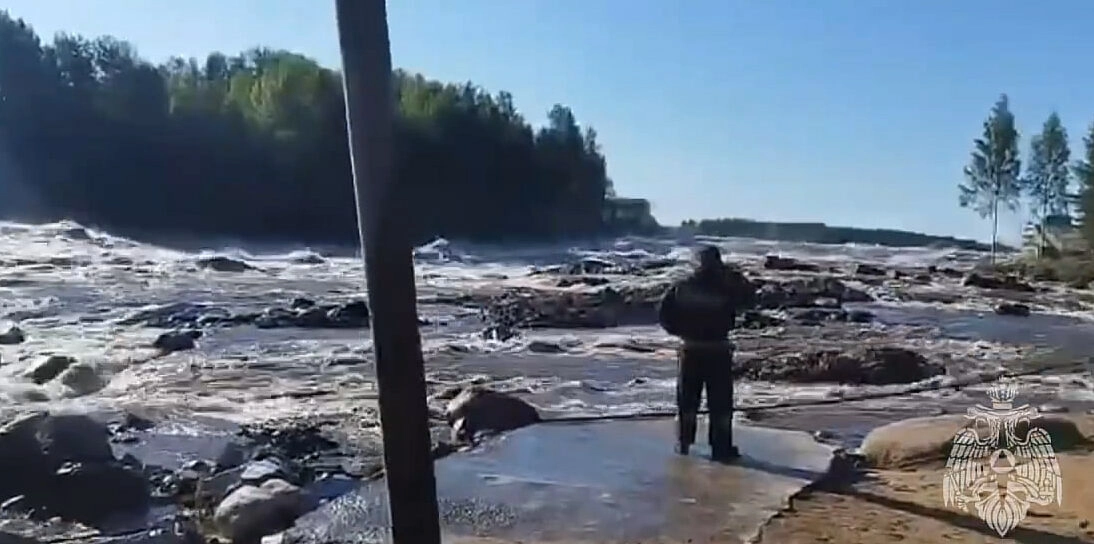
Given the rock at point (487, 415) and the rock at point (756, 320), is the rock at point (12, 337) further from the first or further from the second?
the rock at point (756, 320)

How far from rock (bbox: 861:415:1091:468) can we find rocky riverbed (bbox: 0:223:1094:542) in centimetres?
187

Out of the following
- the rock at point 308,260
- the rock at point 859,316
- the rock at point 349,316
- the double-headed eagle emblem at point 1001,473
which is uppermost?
the double-headed eagle emblem at point 1001,473

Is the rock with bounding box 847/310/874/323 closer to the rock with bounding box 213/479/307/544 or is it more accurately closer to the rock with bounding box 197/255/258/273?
the rock with bounding box 197/255/258/273

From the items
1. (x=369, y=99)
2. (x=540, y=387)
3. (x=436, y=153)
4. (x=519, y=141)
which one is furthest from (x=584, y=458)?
(x=519, y=141)

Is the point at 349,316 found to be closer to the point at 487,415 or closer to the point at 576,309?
the point at 576,309

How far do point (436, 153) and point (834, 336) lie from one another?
55.6m

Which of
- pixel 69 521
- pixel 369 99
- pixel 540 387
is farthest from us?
pixel 540 387

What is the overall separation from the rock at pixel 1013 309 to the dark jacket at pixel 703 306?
29.7m

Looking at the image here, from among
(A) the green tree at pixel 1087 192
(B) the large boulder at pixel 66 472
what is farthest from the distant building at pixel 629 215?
(B) the large boulder at pixel 66 472

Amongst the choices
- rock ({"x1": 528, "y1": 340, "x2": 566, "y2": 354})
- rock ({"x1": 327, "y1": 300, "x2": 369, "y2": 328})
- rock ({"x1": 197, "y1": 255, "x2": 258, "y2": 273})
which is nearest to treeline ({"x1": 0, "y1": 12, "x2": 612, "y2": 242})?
rock ({"x1": 197, "y1": 255, "x2": 258, "y2": 273})

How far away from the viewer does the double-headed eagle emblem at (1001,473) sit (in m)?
6.69

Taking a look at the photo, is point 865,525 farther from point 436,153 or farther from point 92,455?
point 436,153

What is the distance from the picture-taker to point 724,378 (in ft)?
26.8

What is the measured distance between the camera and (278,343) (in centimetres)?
2339
